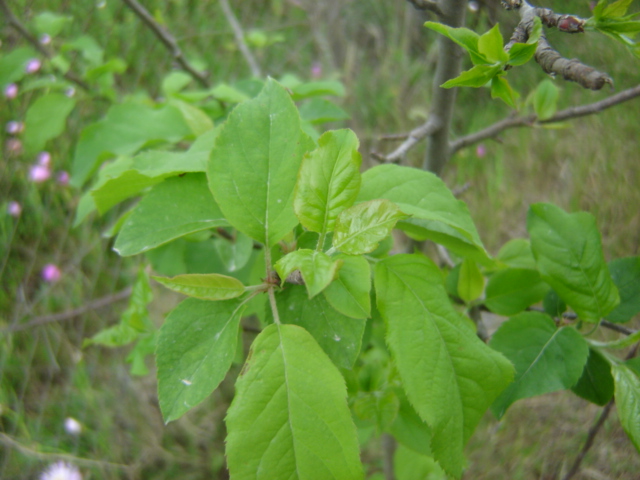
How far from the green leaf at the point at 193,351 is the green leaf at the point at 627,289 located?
0.55 m

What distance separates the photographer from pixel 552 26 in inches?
18.6

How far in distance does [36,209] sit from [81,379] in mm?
920

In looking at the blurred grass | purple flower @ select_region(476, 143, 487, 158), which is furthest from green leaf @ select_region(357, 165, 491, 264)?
purple flower @ select_region(476, 143, 487, 158)

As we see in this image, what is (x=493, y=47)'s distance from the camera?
0.45 meters

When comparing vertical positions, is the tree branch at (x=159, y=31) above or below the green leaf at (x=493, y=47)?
below

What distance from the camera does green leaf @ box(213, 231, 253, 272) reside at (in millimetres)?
650

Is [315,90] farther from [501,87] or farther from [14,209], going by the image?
[14,209]

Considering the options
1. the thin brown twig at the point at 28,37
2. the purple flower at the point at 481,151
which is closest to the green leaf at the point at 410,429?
the thin brown twig at the point at 28,37

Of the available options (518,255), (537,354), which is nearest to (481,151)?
(518,255)

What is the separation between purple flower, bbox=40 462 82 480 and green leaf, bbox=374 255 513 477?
1803 mm

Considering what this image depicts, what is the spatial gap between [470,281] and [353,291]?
11.8 inches

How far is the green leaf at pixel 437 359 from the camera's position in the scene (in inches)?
18.7

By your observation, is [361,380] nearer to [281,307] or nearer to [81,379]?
[281,307]

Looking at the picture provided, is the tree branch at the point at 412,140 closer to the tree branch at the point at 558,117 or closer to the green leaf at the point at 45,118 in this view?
the tree branch at the point at 558,117
